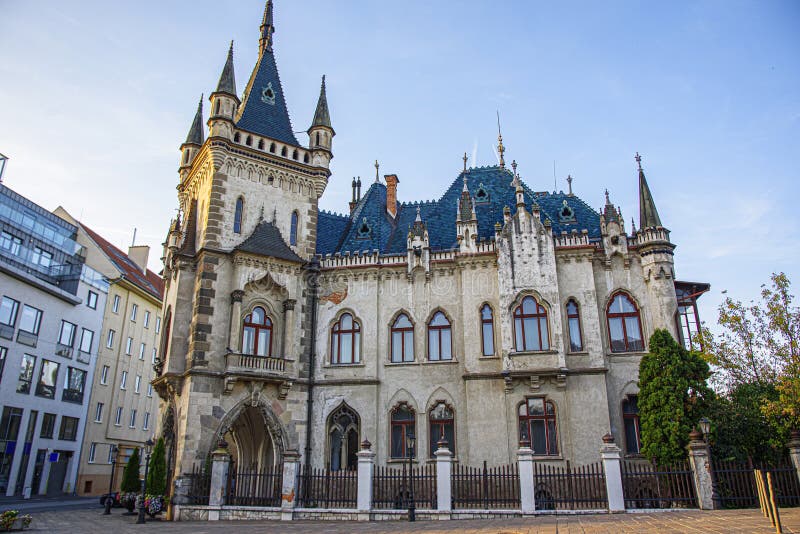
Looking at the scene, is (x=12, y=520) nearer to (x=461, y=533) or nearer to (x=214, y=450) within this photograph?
(x=214, y=450)

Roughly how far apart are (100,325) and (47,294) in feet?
17.2

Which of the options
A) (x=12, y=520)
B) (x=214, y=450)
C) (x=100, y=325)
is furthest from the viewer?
(x=100, y=325)

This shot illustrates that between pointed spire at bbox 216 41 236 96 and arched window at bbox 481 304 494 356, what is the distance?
14584 millimetres

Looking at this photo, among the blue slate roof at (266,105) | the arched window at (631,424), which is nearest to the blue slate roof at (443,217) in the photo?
the blue slate roof at (266,105)

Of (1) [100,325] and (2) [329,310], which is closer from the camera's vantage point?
(2) [329,310]

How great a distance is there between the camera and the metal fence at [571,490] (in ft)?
59.5

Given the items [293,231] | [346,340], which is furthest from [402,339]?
[293,231]

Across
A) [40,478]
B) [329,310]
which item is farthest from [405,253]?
[40,478]

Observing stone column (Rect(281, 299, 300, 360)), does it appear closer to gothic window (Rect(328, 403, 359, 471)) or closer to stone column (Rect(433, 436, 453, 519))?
gothic window (Rect(328, 403, 359, 471))

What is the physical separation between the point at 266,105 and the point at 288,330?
36.7 feet

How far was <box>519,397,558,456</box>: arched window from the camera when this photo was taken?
22.4m

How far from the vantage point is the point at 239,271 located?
23969mm

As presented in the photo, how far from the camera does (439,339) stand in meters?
24.9

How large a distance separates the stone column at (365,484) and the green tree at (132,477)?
11639 millimetres
